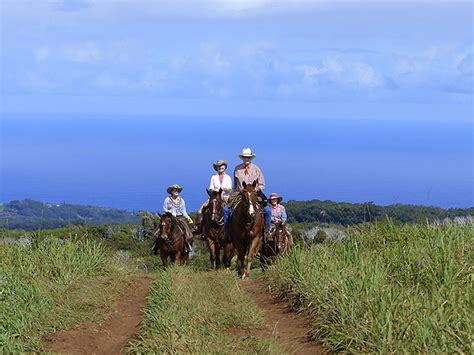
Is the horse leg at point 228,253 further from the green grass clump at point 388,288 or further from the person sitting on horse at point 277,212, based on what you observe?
the green grass clump at point 388,288

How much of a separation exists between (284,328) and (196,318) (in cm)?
116

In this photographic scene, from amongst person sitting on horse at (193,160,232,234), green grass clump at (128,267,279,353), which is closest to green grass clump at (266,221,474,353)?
green grass clump at (128,267,279,353)

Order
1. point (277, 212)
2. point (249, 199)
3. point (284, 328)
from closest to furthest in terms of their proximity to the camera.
Answer: 1. point (284, 328)
2. point (249, 199)
3. point (277, 212)

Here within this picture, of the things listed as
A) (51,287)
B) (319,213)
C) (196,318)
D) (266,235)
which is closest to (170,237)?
(266,235)

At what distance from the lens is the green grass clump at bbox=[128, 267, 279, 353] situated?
24.8ft

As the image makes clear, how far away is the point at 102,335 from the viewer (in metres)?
9.25

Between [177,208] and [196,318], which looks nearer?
[196,318]

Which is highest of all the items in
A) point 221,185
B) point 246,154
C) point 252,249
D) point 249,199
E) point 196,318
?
point 246,154

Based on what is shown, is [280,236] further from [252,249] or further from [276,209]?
[252,249]

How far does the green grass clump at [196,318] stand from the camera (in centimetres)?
755

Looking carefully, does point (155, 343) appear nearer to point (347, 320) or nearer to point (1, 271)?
point (347, 320)

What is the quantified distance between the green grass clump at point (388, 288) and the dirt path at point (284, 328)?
0.17 meters

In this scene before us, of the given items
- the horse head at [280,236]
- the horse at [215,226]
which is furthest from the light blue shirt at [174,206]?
the horse head at [280,236]

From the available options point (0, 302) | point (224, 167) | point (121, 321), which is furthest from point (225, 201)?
point (0, 302)
